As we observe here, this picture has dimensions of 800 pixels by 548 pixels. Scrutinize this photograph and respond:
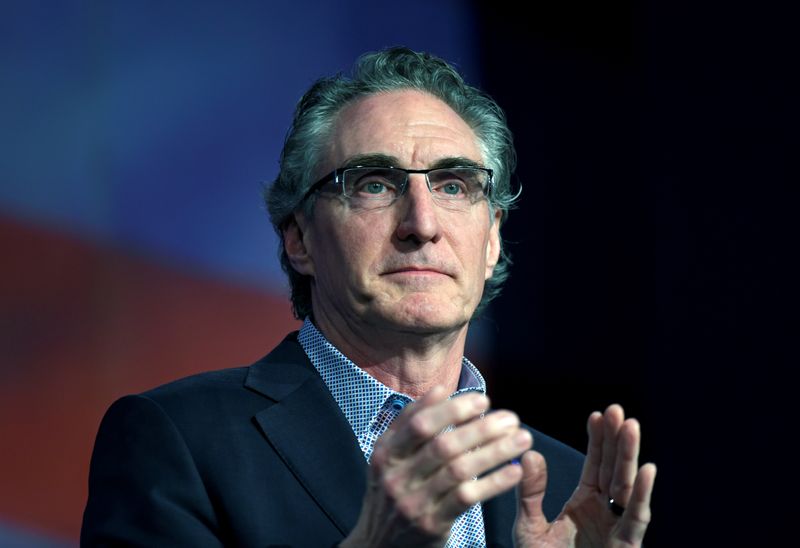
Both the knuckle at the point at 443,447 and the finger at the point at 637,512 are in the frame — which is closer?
the knuckle at the point at 443,447

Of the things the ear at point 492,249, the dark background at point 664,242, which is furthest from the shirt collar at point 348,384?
the dark background at point 664,242

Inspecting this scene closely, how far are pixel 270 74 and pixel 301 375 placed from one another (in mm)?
1017

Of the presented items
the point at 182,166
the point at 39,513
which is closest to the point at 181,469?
the point at 39,513

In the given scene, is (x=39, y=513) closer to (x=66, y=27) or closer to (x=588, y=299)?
(x=66, y=27)

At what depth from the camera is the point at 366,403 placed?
2061 mm

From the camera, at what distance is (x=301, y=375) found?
6.86 feet

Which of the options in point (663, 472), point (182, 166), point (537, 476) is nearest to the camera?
point (537, 476)

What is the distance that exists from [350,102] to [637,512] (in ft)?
3.43

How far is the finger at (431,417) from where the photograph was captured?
1.38m

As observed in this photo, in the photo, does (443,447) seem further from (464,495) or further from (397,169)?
(397,169)

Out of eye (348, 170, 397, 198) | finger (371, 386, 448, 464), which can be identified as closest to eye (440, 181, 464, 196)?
eye (348, 170, 397, 198)

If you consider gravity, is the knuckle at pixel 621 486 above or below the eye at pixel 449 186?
below

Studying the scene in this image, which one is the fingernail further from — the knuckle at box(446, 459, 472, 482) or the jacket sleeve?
the jacket sleeve

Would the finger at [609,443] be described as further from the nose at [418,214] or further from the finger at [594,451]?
the nose at [418,214]
